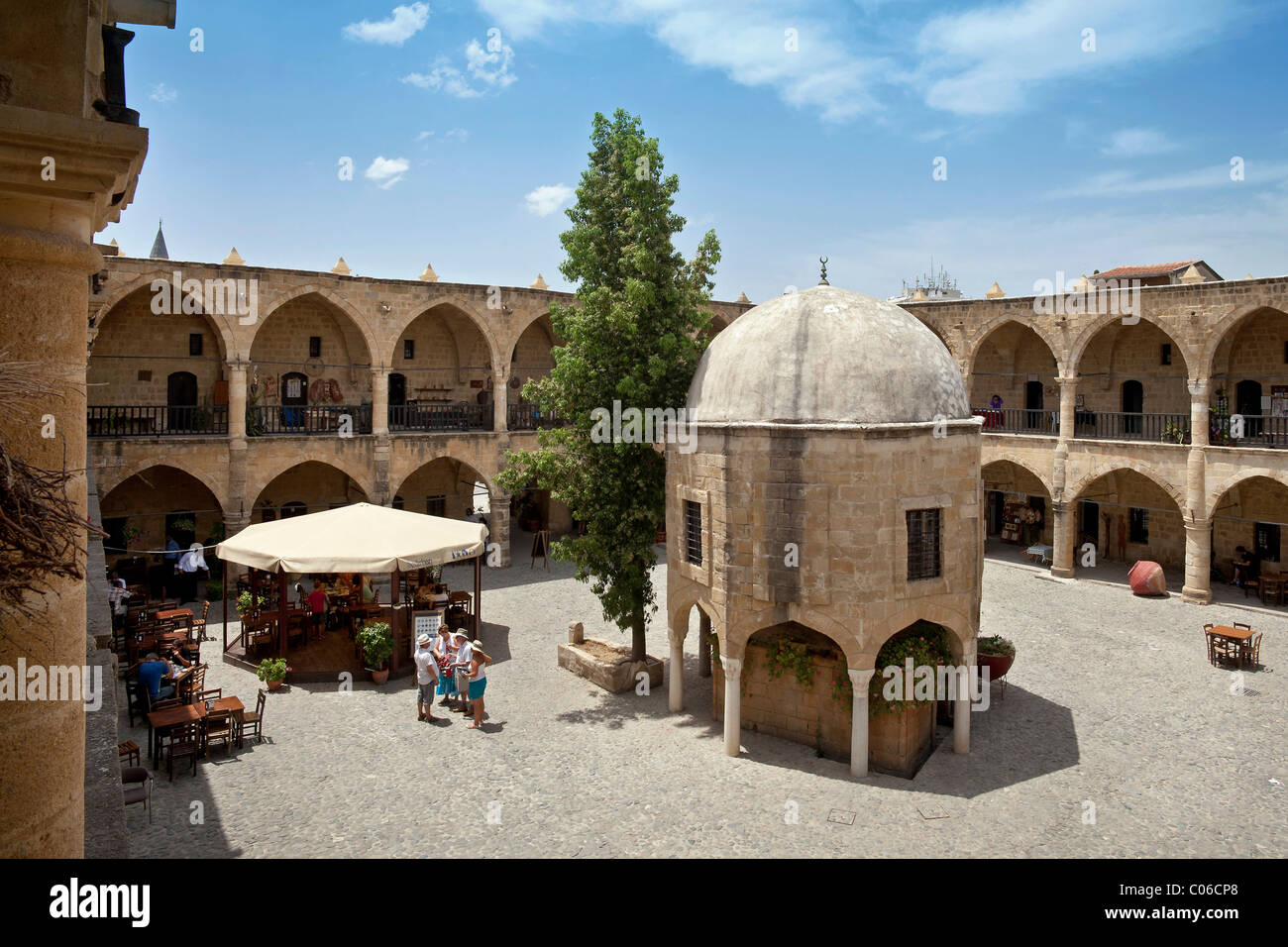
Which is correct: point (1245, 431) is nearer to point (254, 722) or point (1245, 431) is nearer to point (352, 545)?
point (352, 545)

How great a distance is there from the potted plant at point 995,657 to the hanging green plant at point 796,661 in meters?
3.58

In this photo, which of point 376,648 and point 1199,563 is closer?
point 376,648

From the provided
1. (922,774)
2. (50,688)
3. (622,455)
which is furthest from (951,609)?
(50,688)

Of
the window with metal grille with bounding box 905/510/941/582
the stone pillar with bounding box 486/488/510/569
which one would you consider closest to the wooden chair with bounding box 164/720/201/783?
the window with metal grille with bounding box 905/510/941/582

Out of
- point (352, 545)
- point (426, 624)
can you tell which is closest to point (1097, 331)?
point (426, 624)

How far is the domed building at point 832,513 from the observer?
430 inches

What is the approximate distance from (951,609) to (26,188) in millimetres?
11209

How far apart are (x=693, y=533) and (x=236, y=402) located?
1330 cm

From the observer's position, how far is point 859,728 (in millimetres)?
11086

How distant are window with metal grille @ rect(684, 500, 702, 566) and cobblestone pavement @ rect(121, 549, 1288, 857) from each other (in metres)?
2.68

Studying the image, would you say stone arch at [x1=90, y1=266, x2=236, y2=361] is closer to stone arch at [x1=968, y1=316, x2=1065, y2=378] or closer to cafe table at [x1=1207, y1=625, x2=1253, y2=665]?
stone arch at [x1=968, y1=316, x2=1065, y2=378]

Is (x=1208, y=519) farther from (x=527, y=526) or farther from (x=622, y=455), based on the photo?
(x=527, y=526)

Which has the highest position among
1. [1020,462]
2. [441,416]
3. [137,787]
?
[441,416]
